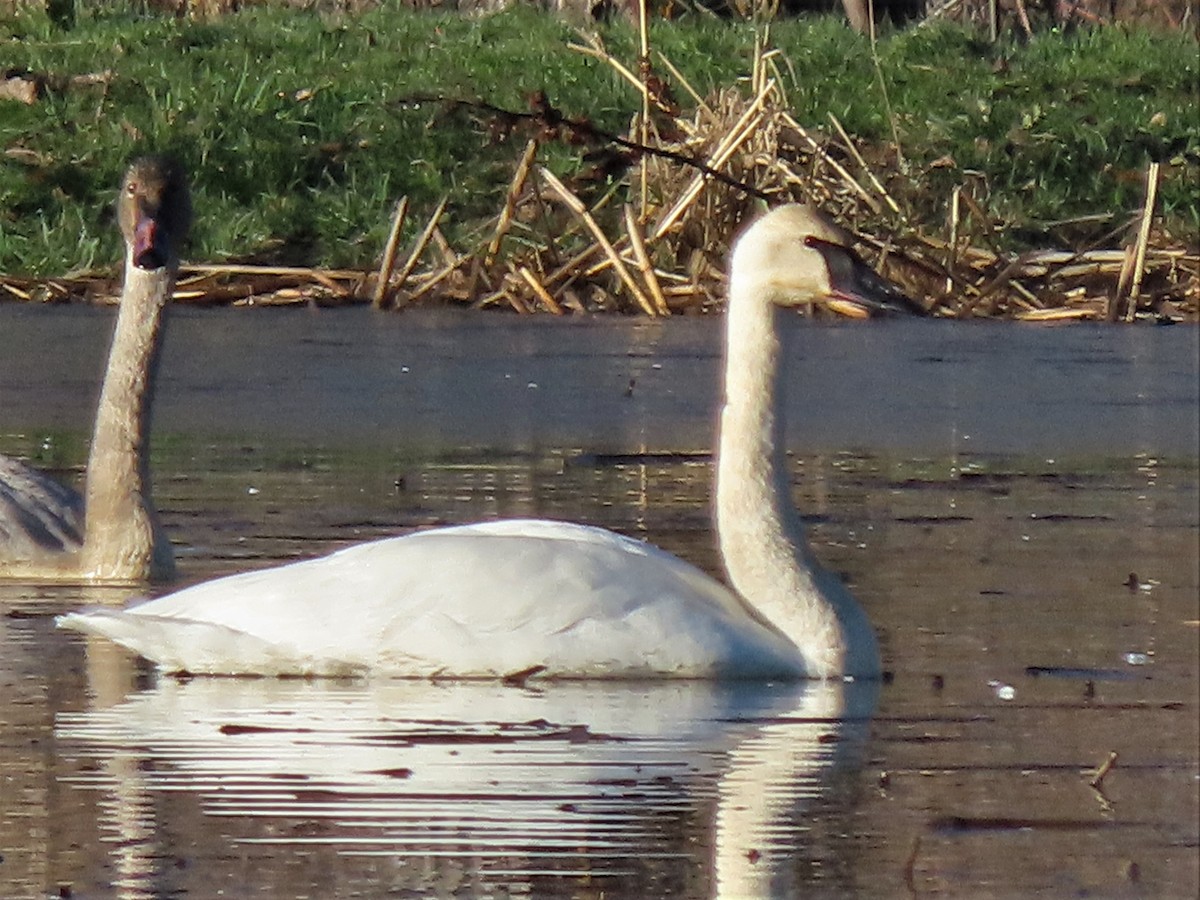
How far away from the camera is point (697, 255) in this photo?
14.3m

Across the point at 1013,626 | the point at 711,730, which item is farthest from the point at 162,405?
the point at 711,730

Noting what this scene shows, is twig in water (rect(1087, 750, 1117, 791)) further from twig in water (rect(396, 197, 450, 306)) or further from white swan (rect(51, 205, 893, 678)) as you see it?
twig in water (rect(396, 197, 450, 306))

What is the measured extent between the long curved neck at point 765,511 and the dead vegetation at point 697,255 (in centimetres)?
698

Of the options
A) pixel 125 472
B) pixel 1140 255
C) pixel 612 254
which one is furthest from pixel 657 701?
pixel 1140 255

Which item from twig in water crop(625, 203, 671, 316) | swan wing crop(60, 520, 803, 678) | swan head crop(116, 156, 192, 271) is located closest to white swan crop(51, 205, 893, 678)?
swan wing crop(60, 520, 803, 678)

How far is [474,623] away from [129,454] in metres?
2.35

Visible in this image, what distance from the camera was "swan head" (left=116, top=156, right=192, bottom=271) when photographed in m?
7.93

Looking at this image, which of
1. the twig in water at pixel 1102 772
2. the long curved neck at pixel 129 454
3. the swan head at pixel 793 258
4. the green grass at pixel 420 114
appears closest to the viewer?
the twig in water at pixel 1102 772

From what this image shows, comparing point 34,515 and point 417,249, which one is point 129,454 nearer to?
point 34,515

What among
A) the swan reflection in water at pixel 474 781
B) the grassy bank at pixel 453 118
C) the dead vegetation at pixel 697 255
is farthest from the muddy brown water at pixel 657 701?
the grassy bank at pixel 453 118

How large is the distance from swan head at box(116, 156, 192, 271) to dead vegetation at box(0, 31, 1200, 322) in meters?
5.54

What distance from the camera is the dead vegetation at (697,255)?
13.9 metres

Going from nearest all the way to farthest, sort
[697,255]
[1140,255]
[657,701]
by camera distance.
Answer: [657,701] → [1140,255] → [697,255]

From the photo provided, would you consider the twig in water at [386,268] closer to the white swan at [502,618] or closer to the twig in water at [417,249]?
the twig in water at [417,249]
